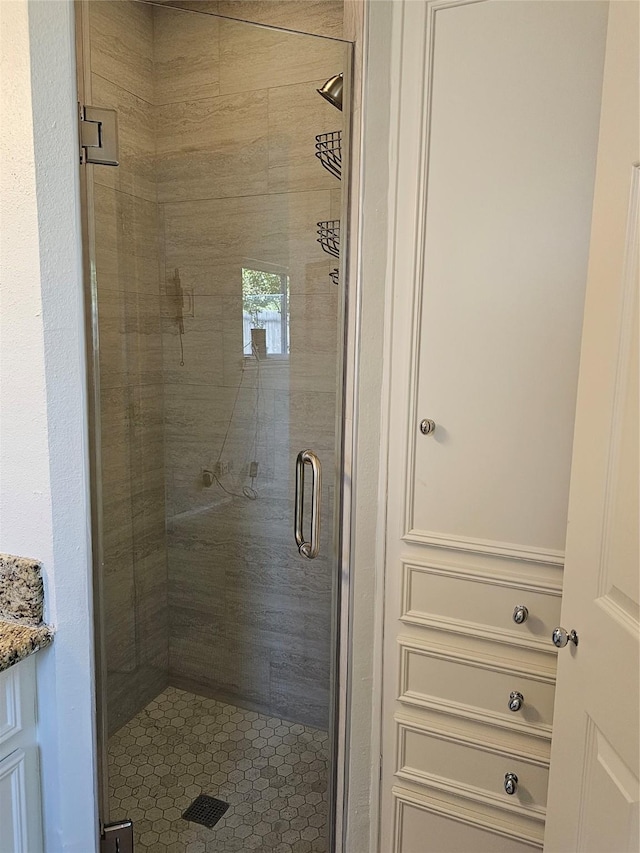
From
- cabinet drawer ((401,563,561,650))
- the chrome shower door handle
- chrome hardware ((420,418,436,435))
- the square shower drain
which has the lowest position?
the square shower drain

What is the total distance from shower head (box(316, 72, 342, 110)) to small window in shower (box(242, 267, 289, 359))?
53 cm

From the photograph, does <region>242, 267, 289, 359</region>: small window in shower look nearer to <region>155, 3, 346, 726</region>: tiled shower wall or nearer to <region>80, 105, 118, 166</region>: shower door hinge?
<region>155, 3, 346, 726</region>: tiled shower wall

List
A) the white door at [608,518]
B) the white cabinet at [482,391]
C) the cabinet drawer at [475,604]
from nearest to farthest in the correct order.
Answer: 1. the white door at [608,518]
2. the white cabinet at [482,391]
3. the cabinet drawer at [475,604]

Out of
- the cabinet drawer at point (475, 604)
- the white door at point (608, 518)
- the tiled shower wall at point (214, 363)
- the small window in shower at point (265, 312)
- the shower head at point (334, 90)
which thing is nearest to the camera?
the white door at point (608, 518)

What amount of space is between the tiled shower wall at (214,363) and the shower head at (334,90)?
0.13 feet

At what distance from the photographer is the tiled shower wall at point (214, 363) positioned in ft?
4.83

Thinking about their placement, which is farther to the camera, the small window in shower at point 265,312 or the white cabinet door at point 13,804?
the small window in shower at point 265,312

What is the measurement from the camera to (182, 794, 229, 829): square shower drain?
1.64 metres

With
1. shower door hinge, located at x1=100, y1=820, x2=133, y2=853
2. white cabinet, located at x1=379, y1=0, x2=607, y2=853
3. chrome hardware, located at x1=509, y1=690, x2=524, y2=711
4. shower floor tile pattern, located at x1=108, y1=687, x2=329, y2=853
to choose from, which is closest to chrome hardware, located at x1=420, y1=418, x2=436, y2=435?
white cabinet, located at x1=379, y1=0, x2=607, y2=853

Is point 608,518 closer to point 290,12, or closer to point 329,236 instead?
point 329,236

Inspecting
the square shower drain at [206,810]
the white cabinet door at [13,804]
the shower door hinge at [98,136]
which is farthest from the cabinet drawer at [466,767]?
the shower door hinge at [98,136]

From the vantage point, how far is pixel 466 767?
1372mm

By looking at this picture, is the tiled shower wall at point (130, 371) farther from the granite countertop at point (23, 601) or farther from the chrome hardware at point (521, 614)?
the chrome hardware at point (521, 614)

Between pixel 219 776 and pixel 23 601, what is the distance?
1034 millimetres
